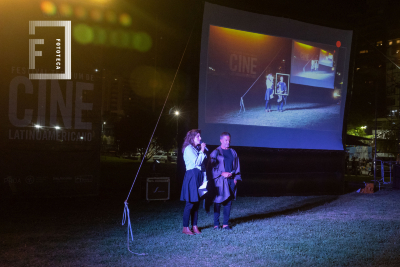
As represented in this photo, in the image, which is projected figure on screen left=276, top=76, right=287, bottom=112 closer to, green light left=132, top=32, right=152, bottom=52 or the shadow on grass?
the shadow on grass

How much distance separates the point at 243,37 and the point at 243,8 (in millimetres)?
843

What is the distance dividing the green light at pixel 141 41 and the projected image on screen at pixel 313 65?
19.3 feet

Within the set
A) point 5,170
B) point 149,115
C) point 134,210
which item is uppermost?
point 149,115

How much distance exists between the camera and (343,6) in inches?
497

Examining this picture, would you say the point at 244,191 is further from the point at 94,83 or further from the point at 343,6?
the point at 343,6

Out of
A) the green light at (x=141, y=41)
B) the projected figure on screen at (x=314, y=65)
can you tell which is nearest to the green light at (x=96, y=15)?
the green light at (x=141, y=41)

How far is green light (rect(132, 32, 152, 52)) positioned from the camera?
511 inches

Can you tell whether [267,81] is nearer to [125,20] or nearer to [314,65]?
[314,65]

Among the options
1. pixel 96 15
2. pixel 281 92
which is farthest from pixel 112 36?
pixel 281 92

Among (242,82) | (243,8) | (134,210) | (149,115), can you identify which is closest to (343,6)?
(243,8)

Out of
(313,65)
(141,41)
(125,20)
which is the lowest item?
(313,65)

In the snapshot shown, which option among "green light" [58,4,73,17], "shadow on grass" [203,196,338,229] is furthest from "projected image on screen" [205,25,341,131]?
"green light" [58,4,73,17]

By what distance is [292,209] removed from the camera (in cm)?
815

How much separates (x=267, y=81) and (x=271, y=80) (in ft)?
0.48
